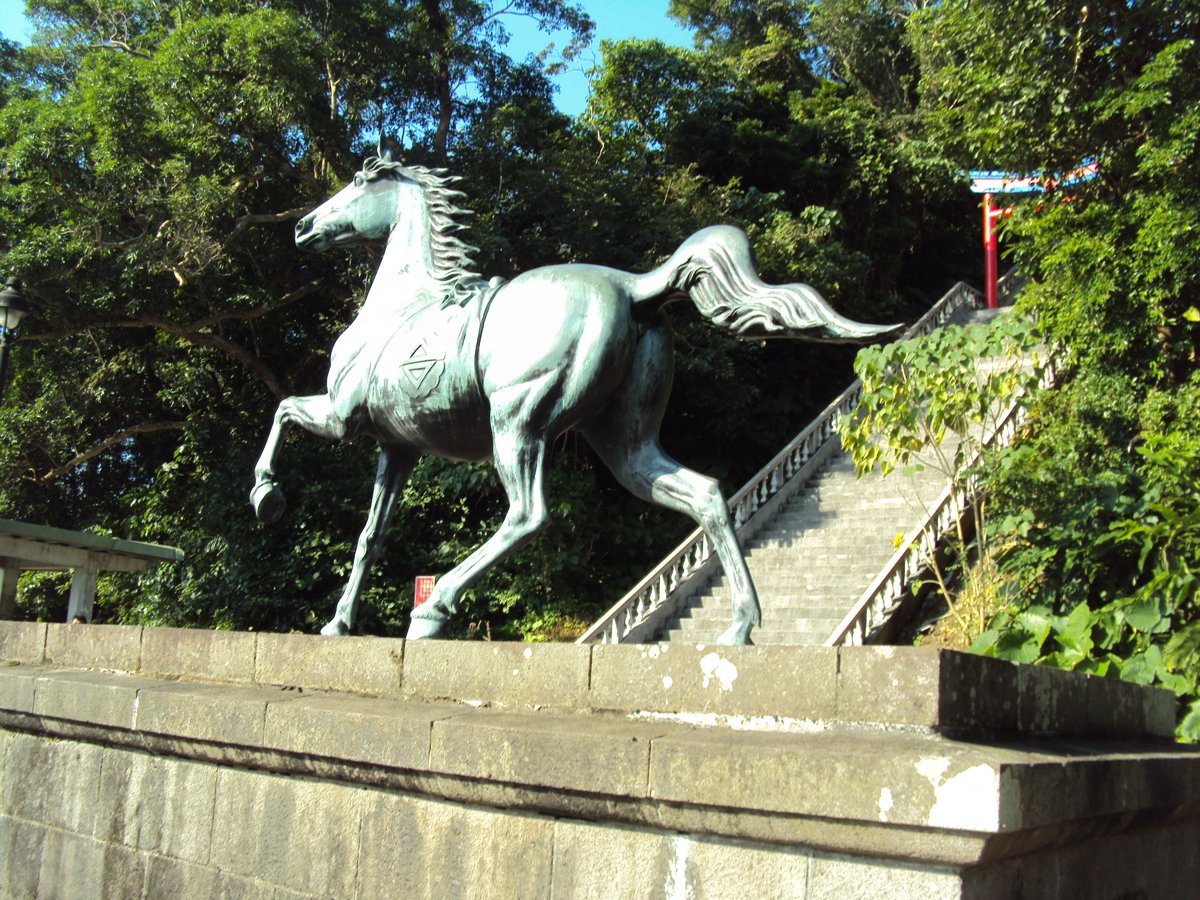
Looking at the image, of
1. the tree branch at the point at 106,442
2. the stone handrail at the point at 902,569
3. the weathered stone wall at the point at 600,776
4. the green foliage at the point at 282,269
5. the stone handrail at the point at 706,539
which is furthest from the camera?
the tree branch at the point at 106,442

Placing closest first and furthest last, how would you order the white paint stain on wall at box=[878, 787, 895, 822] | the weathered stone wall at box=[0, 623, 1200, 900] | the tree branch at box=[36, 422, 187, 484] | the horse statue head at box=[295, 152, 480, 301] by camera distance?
the white paint stain on wall at box=[878, 787, 895, 822] < the weathered stone wall at box=[0, 623, 1200, 900] < the horse statue head at box=[295, 152, 480, 301] < the tree branch at box=[36, 422, 187, 484]

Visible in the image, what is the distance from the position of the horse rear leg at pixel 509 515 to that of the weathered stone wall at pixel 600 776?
0.38 m

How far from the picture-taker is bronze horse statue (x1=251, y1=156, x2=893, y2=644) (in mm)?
4207

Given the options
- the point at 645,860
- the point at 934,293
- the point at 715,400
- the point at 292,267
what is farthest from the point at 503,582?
the point at 934,293

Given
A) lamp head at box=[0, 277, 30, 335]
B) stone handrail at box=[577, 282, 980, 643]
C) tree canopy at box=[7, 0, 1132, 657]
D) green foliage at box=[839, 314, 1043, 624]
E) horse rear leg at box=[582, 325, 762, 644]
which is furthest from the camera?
stone handrail at box=[577, 282, 980, 643]

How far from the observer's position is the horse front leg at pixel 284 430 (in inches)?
205

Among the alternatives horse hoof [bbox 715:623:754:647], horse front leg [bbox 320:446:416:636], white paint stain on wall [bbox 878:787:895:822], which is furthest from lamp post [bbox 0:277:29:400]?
white paint stain on wall [bbox 878:787:895:822]

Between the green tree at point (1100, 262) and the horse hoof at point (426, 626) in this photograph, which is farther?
the green tree at point (1100, 262)

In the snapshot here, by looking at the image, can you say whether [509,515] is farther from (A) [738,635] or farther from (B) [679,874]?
(B) [679,874]

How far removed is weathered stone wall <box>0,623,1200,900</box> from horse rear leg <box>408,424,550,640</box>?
0.38 meters

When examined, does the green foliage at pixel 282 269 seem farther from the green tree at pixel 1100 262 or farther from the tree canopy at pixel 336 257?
the green tree at pixel 1100 262

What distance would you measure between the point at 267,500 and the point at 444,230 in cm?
160

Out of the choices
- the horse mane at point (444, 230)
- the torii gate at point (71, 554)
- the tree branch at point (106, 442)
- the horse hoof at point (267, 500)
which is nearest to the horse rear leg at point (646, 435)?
the horse mane at point (444, 230)

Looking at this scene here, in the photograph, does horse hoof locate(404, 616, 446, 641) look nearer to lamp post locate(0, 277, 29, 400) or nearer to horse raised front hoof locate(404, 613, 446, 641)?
horse raised front hoof locate(404, 613, 446, 641)
